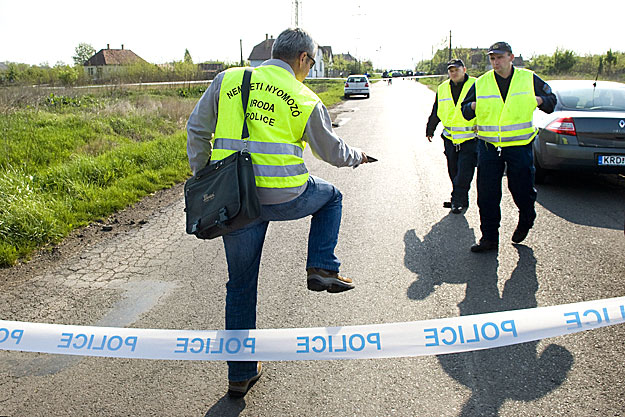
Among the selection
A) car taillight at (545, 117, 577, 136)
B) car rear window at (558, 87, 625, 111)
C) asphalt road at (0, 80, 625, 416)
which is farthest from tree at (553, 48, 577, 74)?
asphalt road at (0, 80, 625, 416)

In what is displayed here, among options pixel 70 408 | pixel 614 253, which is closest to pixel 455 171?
pixel 614 253

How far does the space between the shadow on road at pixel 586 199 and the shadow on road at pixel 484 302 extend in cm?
136

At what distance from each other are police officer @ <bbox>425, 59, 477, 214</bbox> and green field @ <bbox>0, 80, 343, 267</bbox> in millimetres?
4440

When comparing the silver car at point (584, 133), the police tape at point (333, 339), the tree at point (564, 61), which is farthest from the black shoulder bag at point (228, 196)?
the tree at point (564, 61)

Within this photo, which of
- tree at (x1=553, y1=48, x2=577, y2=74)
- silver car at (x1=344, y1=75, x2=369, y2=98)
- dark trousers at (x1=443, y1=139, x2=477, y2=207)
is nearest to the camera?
dark trousers at (x1=443, y1=139, x2=477, y2=207)

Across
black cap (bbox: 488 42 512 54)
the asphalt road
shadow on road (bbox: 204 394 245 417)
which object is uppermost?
black cap (bbox: 488 42 512 54)

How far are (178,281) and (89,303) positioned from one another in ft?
2.43

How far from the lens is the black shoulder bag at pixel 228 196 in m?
2.46

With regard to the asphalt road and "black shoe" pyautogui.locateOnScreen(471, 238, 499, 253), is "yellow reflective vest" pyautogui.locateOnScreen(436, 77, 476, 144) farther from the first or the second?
"black shoe" pyautogui.locateOnScreen(471, 238, 499, 253)

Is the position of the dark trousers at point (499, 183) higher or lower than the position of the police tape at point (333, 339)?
higher

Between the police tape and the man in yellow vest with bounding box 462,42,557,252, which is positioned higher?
the man in yellow vest with bounding box 462,42,557,252

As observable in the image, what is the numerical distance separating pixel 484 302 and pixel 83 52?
102399mm

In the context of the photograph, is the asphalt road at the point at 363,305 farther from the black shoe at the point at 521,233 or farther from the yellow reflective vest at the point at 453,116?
the yellow reflective vest at the point at 453,116

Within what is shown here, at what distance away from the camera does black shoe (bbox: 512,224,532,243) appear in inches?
200
